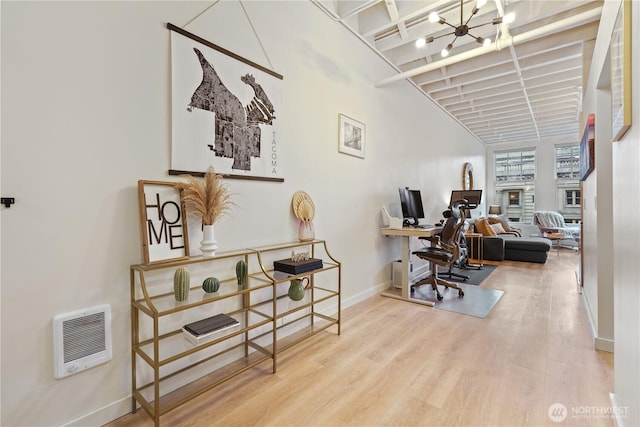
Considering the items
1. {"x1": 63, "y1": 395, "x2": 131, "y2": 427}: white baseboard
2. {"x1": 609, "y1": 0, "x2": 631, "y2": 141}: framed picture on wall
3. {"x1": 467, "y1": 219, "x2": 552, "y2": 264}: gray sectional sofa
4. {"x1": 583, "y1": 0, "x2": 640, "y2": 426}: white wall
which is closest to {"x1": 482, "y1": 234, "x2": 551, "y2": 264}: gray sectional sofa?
{"x1": 467, "y1": 219, "x2": 552, "y2": 264}: gray sectional sofa

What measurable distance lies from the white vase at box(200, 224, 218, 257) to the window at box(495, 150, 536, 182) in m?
10.2

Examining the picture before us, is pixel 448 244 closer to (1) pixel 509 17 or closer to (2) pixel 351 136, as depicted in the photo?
(2) pixel 351 136

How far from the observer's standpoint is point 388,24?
3.21m

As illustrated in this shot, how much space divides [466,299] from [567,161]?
7802mm

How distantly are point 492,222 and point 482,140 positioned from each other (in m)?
3.10

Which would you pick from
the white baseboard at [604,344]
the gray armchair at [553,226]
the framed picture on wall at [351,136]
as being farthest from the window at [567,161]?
the framed picture on wall at [351,136]

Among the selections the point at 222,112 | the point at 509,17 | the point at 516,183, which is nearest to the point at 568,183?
the point at 516,183

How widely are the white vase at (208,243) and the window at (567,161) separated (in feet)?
33.8

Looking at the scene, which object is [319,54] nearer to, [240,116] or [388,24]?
[388,24]

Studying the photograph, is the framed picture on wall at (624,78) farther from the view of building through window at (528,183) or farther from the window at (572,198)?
the window at (572,198)

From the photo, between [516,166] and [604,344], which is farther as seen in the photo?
[516,166]

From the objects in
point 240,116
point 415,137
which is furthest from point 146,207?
point 415,137

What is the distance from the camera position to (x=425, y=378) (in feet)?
6.40

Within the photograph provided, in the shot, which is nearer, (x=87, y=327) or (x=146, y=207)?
(x=87, y=327)
